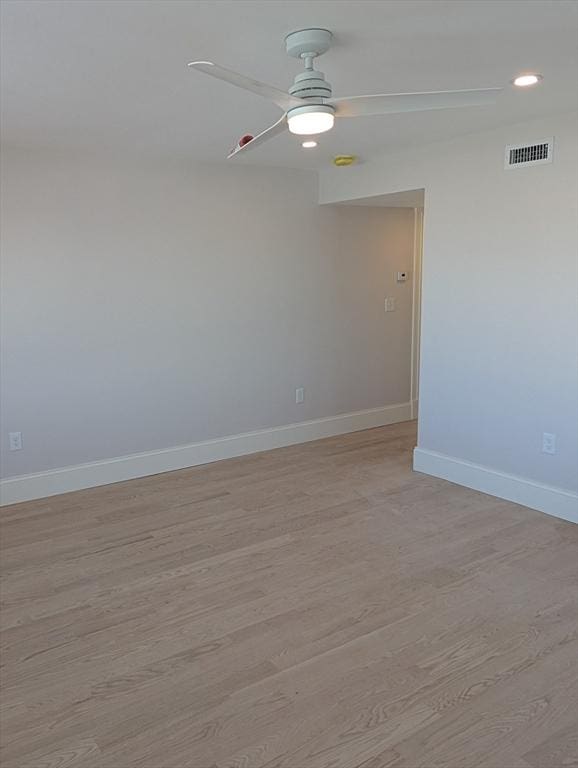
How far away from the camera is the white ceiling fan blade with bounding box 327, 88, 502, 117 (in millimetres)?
2074

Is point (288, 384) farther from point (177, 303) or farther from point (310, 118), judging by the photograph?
point (310, 118)

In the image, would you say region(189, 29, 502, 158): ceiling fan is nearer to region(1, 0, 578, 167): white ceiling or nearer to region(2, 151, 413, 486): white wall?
region(1, 0, 578, 167): white ceiling

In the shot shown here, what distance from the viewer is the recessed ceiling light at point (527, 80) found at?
2.66 m

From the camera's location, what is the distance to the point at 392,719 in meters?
2.04

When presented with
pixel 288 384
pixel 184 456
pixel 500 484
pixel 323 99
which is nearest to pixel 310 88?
pixel 323 99

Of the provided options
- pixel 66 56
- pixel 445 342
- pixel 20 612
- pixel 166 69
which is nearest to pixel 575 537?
pixel 445 342

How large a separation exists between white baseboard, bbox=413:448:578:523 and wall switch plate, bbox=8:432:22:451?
2.76 m

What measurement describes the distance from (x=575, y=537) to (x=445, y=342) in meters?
1.52

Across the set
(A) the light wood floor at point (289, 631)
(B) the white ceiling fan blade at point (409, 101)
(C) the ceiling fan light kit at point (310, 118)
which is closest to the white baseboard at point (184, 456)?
(A) the light wood floor at point (289, 631)

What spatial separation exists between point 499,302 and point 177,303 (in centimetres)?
227

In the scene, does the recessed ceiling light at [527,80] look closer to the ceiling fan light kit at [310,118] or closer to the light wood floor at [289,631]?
the ceiling fan light kit at [310,118]

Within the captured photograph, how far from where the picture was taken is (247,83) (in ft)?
6.24

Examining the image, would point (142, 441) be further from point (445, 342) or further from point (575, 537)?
point (575, 537)

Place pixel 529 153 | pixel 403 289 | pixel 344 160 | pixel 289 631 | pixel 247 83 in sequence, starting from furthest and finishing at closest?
1. pixel 403 289
2. pixel 344 160
3. pixel 529 153
4. pixel 289 631
5. pixel 247 83
